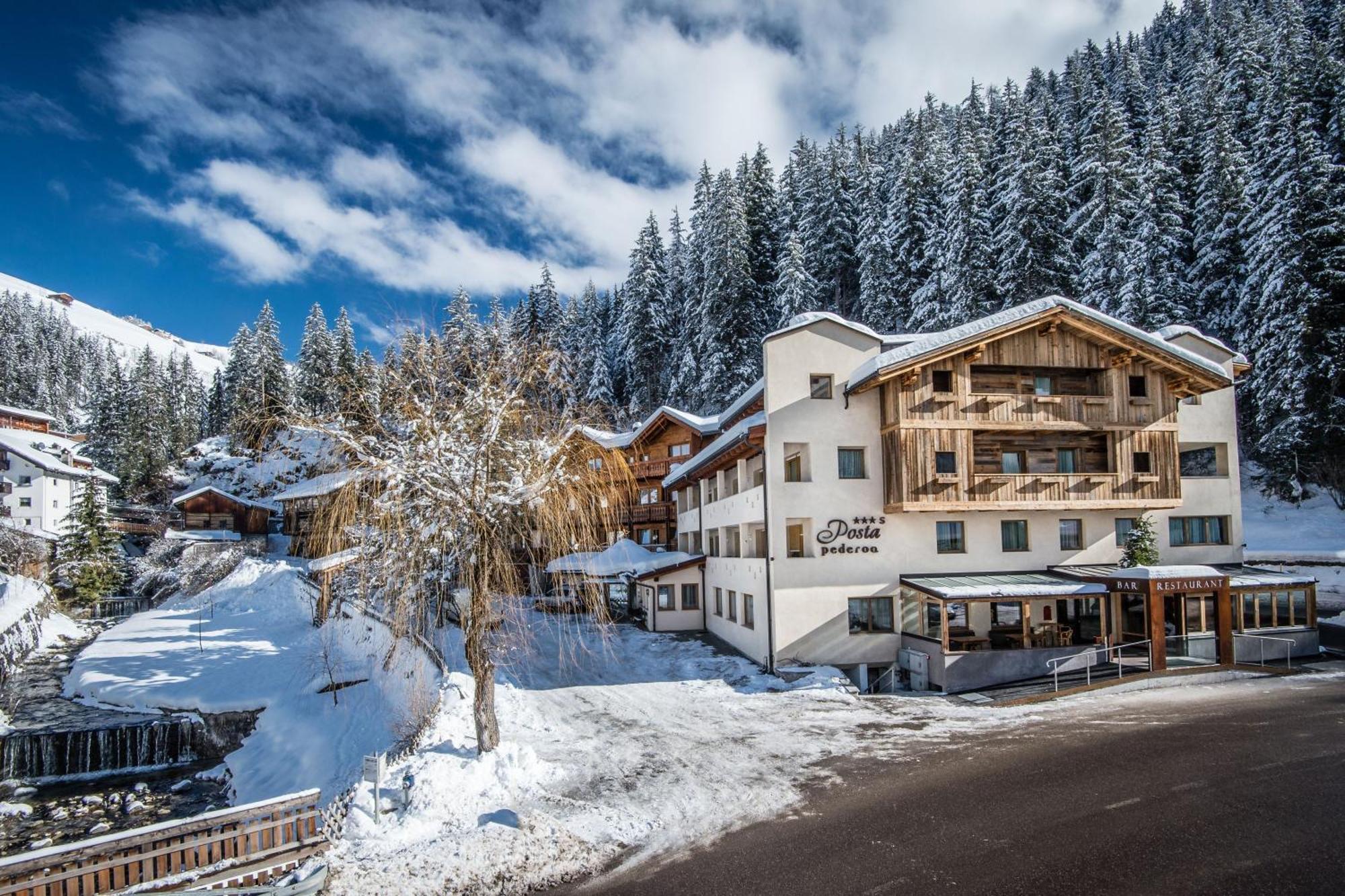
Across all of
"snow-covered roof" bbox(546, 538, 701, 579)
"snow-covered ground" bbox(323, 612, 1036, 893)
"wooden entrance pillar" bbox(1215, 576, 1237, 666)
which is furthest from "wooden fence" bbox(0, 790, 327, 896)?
"wooden entrance pillar" bbox(1215, 576, 1237, 666)

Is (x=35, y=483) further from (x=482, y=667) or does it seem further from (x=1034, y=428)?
(x=1034, y=428)

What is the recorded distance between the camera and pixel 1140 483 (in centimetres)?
2391

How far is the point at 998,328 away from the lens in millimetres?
22969

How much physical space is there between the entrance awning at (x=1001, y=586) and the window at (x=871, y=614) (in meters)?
1.07

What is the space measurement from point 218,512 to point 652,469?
41893 millimetres

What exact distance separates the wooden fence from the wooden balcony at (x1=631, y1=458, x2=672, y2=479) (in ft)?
104

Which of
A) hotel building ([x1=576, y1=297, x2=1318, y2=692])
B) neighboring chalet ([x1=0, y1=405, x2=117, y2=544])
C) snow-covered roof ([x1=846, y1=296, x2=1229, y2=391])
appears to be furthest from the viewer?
neighboring chalet ([x1=0, y1=405, x2=117, y2=544])

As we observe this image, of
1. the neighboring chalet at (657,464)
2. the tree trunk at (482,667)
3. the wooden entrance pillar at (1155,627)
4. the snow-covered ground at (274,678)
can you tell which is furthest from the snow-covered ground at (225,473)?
the wooden entrance pillar at (1155,627)

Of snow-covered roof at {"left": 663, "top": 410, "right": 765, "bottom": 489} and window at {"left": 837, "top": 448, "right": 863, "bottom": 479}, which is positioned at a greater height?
snow-covered roof at {"left": 663, "top": 410, "right": 765, "bottom": 489}

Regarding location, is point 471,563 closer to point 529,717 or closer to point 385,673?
point 529,717

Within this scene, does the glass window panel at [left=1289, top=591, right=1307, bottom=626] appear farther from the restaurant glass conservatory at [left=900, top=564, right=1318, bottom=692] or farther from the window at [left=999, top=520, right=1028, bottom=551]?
the window at [left=999, top=520, right=1028, bottom=551]

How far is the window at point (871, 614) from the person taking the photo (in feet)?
76.3

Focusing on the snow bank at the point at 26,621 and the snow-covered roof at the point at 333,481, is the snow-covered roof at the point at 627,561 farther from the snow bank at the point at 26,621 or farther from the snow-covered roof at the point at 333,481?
the snow bank at the point at 26,621

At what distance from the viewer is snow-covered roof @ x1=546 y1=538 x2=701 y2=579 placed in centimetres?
3166
